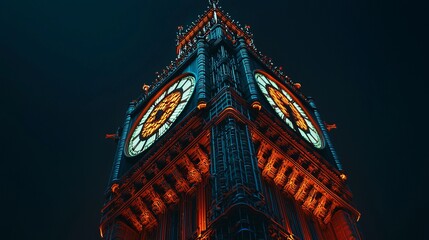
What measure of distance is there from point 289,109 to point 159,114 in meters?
5.81

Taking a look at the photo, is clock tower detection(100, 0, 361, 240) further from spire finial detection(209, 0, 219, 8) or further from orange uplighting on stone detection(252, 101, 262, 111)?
spire finial detection(209, 0, 219, 8)

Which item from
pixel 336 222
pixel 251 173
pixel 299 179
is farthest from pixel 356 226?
pixel 251 173

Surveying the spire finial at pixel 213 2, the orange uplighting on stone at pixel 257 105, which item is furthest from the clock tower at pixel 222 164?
the spire finial at pixel 213 2

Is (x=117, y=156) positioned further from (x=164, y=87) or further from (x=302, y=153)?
Result: (x=302, y=153)

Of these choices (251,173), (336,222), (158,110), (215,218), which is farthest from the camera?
(158,110)

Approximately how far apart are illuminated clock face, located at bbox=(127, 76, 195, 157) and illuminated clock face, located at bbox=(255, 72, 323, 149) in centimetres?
336

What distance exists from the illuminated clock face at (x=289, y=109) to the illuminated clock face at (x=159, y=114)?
3.36 m

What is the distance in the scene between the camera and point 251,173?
21266mm

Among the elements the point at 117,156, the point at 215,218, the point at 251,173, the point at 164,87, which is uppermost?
the point at 164,87

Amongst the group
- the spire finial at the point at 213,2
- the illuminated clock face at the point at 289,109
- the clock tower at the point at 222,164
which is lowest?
the clock tower at the point at 222,164

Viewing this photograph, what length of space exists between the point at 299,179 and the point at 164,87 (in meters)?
9.64

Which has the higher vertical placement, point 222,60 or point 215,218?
point 222,60

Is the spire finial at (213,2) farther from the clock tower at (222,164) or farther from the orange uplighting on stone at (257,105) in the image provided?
the orange uplighting on stone at (257,105)

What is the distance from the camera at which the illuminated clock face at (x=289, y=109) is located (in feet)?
95.8
